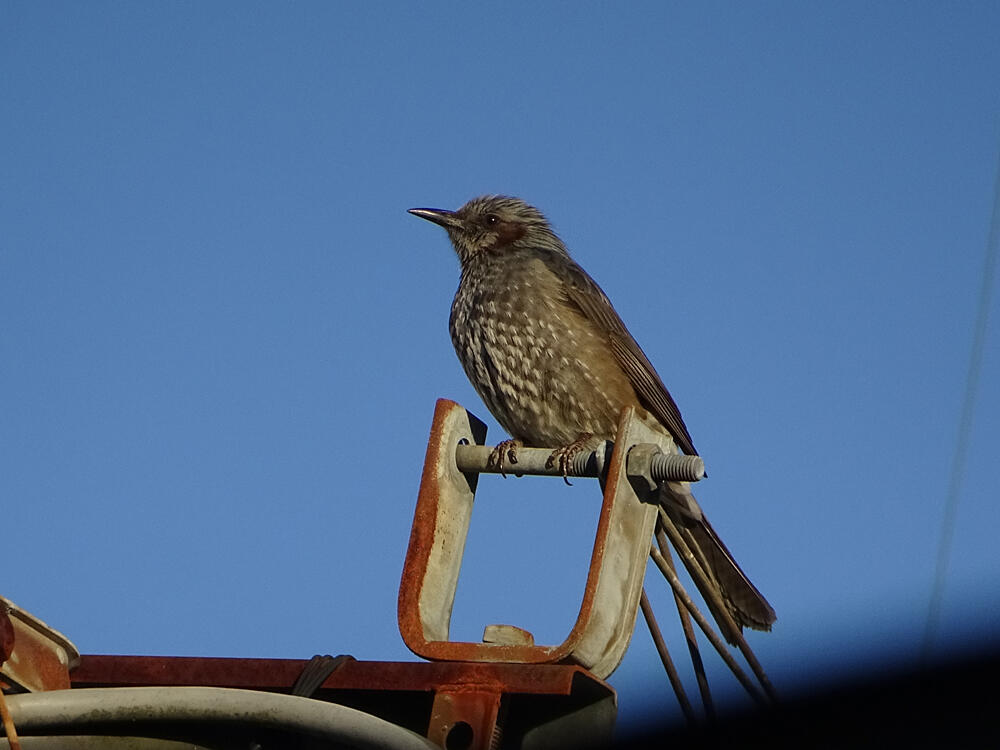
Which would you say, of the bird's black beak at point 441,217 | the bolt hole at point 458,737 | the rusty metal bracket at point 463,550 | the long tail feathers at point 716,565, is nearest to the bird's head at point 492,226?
the bird's black beak at point 441,217

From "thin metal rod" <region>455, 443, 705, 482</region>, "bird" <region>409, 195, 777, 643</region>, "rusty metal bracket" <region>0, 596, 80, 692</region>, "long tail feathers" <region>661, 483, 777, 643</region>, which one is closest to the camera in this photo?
"rusty metal bracket" <region>0, 596, 80, 692</region>

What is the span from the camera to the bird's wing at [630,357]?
22.5 ft

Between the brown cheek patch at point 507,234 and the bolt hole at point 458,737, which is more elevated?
the brown cheek patch at point 507,234

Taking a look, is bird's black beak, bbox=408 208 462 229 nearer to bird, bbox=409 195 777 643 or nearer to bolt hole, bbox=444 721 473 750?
bird, bbox=409 195 777 643

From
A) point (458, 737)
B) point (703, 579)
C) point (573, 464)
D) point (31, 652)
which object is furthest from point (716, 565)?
point (31, 652)

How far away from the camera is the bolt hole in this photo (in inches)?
110

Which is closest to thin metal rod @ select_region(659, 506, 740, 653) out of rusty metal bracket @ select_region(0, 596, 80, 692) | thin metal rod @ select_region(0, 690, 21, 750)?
rusty metal bracket @ select_region(0, 596, 80, 692)

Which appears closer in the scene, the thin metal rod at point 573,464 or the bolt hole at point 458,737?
the bolt hole at point 458,737

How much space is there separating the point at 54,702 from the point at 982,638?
5.75 ft

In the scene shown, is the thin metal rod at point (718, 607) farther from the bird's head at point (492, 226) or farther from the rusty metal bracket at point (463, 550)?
the bird's head at point (492, 226)

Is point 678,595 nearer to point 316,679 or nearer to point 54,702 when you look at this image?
point 316,679

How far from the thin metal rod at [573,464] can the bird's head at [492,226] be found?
Answer: 367cm

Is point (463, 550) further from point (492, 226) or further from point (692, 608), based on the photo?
point (492, 226)

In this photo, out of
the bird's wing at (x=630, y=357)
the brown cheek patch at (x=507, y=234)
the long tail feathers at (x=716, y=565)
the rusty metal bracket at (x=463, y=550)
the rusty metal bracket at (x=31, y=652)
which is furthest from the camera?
the brown cheek patch at (x=507, y=234)
